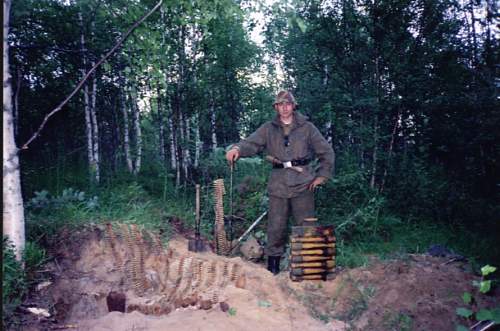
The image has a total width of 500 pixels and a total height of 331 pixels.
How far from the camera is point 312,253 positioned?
4.71 metres

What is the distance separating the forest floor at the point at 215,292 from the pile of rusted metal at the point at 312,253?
0.13 meters

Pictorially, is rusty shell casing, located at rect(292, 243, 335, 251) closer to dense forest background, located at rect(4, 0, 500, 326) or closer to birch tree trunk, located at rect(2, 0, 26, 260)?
dense forest background, located at rect(4, 0, 500, 326)

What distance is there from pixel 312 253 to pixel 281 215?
87cm

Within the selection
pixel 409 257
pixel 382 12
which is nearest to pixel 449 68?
pixel 382 12

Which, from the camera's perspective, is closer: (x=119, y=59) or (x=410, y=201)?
(x=119, y=59)

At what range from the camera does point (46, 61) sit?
1084cm

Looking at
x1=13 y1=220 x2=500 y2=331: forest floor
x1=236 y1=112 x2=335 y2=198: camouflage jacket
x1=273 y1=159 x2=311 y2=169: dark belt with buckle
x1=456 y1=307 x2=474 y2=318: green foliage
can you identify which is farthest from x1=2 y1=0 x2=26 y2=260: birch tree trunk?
x1=456 y1=307 x2=474 y2=318: green foliage

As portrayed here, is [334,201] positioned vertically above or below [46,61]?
below

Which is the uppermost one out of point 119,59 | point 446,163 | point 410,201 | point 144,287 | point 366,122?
point 119,59

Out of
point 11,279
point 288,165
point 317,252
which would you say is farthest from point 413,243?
point 11,279

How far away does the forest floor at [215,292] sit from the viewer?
351cm

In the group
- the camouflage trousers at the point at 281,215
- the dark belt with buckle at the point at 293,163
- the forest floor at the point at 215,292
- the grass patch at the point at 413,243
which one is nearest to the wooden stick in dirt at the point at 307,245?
the forest floor at the point at 215,292

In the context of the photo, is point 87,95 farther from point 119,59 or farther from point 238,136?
point 238,136

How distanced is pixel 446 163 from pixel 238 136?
806 cm
